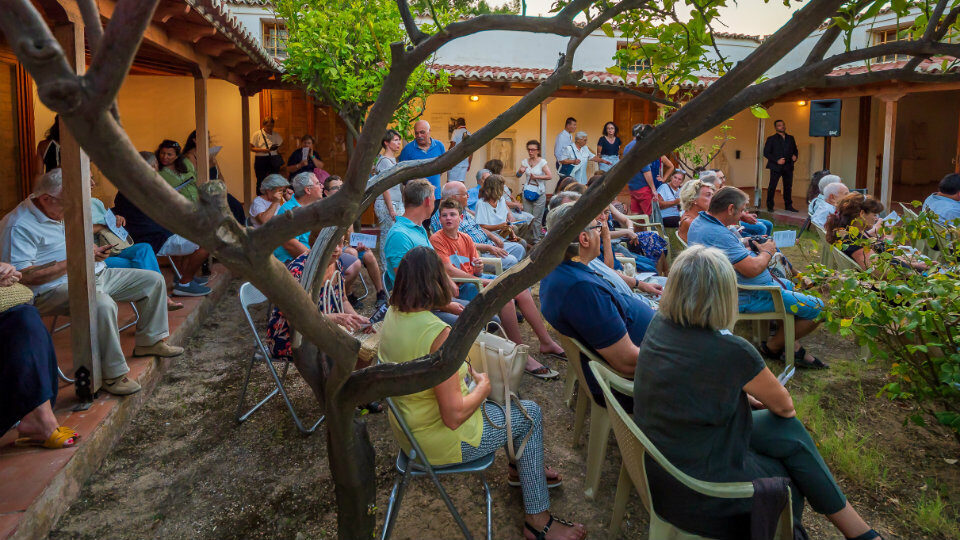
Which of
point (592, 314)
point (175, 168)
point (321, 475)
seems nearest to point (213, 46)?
point (175, 168)

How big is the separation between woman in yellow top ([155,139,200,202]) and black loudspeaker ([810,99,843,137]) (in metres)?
11.6

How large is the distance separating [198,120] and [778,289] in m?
5.91

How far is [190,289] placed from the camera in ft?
21.5

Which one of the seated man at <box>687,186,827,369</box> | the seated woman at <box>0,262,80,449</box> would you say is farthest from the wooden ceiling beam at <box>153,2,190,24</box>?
the seated man at <box>687,186,827,369</box>

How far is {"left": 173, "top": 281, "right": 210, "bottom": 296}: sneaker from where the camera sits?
6.52m

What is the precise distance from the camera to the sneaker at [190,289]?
6.52 metres

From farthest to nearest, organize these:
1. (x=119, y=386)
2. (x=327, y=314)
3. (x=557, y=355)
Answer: (x=557, y=355), (x=119, y=386), (x=327, y=314)

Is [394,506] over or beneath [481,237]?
beneath

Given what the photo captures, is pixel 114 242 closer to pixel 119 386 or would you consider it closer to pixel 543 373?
pixel 119 386

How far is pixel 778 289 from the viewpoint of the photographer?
4.62 metres

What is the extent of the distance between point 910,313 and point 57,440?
13.1ft

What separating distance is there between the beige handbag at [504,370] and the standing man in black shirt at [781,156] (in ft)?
42.9

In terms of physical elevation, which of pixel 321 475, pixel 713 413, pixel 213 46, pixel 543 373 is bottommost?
pixel 321 475

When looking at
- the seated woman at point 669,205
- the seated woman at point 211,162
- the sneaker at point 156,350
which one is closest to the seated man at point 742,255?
the seated woman at point 669,205
